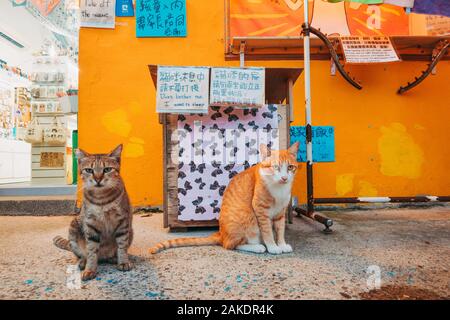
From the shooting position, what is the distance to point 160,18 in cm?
300

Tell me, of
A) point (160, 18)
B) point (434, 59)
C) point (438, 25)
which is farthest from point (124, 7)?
point (438, 25)

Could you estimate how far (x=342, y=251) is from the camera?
1591 mm

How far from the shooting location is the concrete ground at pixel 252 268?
3.56 ft

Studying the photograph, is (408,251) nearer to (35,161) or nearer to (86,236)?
(86,236)

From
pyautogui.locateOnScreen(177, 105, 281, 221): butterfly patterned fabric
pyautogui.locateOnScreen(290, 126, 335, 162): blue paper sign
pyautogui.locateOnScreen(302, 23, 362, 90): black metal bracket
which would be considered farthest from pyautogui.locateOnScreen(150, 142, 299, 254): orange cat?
pyautogui.locateOnScreen(302, 23, 362, 90): black metal bracket

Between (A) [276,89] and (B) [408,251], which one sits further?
(A) [276,89]

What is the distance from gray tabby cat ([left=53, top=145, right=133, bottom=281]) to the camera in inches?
50.9

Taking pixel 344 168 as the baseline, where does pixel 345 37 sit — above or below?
above

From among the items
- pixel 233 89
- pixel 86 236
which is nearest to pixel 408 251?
→ pixel 233 89

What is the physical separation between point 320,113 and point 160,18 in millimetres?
2138

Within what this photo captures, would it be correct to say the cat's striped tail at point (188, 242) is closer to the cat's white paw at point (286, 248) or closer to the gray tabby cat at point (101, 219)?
the gray tabby cat at point (101, 219)

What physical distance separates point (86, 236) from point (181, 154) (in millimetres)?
949

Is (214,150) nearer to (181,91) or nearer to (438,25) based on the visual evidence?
(181,91)

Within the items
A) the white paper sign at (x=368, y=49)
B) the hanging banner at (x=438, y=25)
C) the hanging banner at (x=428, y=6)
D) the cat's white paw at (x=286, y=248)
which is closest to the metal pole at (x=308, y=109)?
the white paper sign at (x=368, y=49)
